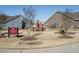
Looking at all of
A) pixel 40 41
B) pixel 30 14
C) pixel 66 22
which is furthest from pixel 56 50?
pixel 30 14

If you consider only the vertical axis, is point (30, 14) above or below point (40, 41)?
above

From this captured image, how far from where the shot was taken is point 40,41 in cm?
320

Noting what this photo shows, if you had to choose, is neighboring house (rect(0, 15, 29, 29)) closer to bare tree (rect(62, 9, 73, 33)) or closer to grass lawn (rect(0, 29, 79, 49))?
grass lawn (rect(0, 29, 79, 49))

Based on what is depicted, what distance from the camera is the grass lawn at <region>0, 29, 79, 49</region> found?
3191mm

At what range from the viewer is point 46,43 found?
10.5 ft

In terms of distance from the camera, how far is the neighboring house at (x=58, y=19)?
317cm

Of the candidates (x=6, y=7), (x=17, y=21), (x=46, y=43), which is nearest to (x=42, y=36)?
(x=46, y=43)

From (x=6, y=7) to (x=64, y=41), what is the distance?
32.1 inches

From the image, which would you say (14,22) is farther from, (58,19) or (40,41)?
(58,19)

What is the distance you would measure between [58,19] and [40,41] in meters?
0.35

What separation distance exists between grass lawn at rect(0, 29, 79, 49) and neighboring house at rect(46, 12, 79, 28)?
3.1 inches

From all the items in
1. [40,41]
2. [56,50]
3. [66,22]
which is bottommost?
[56,50]

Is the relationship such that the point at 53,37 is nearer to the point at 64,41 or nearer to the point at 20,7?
the point at 64,41

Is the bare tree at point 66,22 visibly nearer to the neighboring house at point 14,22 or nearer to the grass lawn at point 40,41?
the grass lawn at point 40,41
